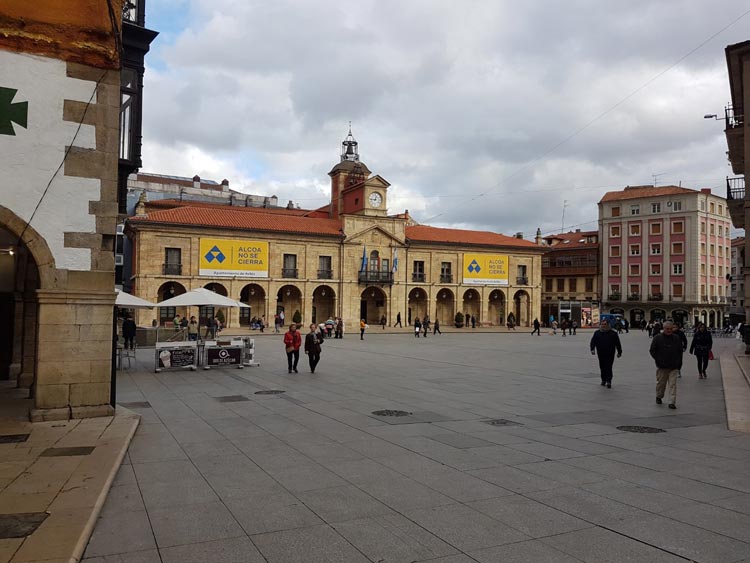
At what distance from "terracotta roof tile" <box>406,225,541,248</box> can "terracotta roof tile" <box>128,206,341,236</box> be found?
338 inches

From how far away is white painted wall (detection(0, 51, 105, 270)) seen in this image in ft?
27.5

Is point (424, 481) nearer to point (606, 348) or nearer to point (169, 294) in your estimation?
point (606, 348)

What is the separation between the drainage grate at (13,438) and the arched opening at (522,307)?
58.4m

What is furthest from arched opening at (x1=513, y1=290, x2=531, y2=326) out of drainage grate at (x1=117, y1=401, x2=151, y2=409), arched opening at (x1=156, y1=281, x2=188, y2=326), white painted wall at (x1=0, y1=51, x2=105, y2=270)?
white painted wall at (x1=0, y1=51, x2=105, y2=270)

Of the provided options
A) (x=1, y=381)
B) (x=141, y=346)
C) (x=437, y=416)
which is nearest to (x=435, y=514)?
(x=437, y=416)

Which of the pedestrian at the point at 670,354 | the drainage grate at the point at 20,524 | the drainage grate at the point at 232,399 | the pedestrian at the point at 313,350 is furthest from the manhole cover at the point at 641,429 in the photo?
the pedestrian at the point at 313,350

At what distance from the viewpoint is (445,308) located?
196 ft

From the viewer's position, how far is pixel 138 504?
5.22m

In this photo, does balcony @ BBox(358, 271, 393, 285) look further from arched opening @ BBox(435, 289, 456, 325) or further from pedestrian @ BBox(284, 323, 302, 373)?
pedestrian @ BBox(284, 323, 302, 373)

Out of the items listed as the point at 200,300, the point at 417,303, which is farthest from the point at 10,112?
the point at 417,303

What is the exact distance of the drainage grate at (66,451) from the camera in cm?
670

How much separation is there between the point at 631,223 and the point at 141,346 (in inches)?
2438

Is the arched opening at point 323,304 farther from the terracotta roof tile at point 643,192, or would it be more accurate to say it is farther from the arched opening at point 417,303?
the terracotta roof tile at point 643,192

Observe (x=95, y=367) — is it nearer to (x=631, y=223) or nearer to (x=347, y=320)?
(x=347, y=320)
